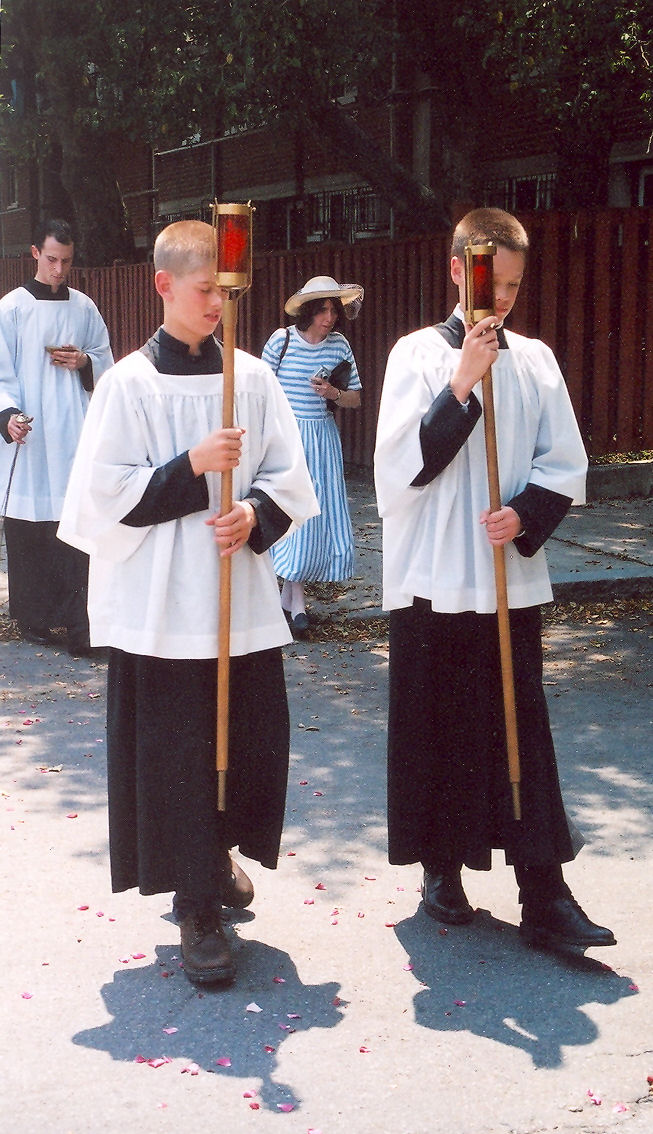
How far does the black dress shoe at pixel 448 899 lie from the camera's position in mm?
4230

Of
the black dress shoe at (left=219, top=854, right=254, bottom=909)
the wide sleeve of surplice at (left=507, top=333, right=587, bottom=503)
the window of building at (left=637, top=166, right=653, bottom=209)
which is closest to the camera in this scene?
the wide sleeve of surplice at (left=507, top=333, right=587, bottom=503)

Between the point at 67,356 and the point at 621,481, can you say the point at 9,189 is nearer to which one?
the point at 621,481

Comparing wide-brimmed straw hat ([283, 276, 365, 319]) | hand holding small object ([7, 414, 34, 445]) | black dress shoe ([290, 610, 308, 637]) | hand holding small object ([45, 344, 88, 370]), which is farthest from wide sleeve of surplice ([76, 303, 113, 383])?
black dress shoe ([290, 610, 308, 637])

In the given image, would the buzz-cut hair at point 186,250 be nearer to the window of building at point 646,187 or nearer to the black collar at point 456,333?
the black collar at point 456,333

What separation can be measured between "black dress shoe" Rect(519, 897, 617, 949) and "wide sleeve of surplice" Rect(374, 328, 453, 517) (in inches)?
46.1

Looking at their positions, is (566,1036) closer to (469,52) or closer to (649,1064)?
(649,1064)

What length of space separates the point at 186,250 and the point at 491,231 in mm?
801

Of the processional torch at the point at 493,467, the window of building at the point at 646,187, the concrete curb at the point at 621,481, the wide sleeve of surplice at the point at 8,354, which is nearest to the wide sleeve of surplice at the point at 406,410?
the processional torch at the point at 493,467

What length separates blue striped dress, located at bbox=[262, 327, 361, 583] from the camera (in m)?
7.89

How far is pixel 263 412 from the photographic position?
13.4 feet

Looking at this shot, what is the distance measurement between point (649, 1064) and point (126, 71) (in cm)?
1486

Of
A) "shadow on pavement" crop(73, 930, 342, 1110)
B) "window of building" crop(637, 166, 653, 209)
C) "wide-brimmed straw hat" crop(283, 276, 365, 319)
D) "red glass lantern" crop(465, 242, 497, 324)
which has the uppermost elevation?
"window of building" crop(637, 166, 653, 209)

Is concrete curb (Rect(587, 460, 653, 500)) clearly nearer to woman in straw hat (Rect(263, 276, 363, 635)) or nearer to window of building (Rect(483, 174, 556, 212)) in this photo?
woman in straw hat (Rect(263, 276, 363, 635))

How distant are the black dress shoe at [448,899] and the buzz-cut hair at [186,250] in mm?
1829
